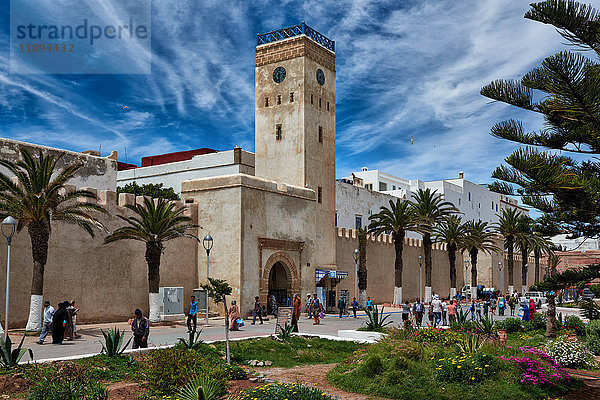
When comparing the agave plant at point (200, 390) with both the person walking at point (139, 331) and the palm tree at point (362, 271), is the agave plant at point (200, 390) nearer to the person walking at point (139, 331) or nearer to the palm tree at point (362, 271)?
the person walking at point (139, 331)

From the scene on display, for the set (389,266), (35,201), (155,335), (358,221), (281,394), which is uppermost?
(358,221)

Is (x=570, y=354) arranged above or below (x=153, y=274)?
below

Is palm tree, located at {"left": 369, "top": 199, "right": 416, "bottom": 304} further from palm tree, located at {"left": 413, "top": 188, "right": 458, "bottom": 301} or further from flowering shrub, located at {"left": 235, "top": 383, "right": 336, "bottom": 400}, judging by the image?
flowering shrub, located at {"left": 235, "top": 383, "right": 336, "bottom": 400}

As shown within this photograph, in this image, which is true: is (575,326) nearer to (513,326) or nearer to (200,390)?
(513,326)

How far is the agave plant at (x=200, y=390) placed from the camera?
9.01 meters

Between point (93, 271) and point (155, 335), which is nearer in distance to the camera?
point (155, 335)

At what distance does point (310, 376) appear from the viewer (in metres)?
13.0

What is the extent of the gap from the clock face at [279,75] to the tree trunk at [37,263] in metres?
20.1

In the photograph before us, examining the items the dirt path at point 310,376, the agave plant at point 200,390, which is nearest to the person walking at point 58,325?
the dirt path at point 310,376

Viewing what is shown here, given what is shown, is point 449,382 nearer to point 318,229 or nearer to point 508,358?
point 508,358

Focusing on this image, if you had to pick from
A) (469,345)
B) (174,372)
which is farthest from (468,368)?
(174,372)

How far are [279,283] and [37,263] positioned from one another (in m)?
17.4

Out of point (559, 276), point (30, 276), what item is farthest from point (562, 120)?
point (30, 276)

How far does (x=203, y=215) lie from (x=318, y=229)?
8.52 m
